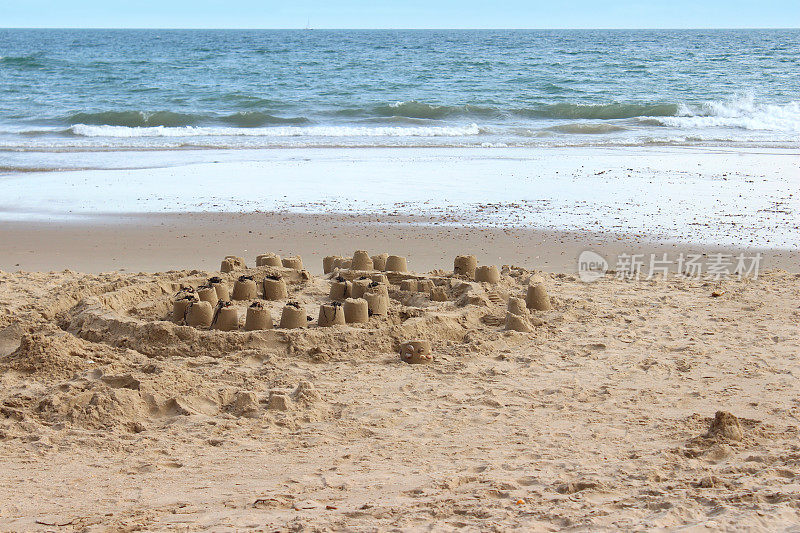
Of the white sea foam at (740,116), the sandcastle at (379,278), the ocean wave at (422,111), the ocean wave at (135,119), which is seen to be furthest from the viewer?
the ocean wave at (422,111)

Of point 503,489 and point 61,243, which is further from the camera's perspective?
point 61,243

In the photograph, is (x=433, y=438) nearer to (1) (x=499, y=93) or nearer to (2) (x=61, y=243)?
(2) (x=61, y=243)

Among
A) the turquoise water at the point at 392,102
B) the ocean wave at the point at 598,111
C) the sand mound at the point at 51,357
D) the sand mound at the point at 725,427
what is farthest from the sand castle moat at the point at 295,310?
the ocean wave at the point at 598,111

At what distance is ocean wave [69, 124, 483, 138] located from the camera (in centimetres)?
1889

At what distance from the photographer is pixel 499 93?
26.8 meters

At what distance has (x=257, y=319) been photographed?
535 cm

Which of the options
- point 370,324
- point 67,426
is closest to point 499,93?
point 370,324

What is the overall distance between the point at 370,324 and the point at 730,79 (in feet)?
97.9

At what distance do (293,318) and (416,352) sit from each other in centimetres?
86

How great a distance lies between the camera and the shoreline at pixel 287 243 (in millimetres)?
7668

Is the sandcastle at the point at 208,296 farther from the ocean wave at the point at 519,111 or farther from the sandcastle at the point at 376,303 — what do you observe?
the ocean wave at the point at 519,111

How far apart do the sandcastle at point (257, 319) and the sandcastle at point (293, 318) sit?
10 cm

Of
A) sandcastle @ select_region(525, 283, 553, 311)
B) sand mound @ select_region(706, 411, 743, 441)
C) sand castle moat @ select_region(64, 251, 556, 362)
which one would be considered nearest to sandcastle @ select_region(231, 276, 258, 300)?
sand castle moat @ select_region(64, 251, 556, 362)

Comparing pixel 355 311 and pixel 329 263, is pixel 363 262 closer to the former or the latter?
pixel 329 263
